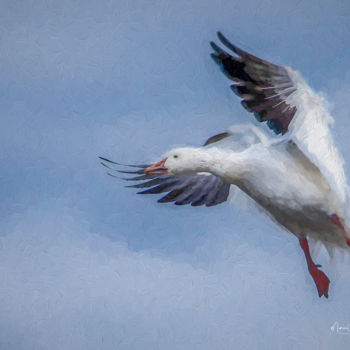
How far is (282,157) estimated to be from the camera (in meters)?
1.93

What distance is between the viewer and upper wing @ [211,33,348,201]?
1.89 meters

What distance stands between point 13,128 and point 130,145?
1.06 ft

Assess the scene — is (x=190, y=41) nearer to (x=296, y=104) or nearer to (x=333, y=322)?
(x=296, y=104)

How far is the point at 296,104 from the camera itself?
1.91 metres

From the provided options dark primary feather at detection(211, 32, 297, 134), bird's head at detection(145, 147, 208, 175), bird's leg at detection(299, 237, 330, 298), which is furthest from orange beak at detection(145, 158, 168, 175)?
bird's leg at detection(299, 237, 330, 298)

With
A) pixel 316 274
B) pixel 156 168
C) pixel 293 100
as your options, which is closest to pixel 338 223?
pixel 316 274

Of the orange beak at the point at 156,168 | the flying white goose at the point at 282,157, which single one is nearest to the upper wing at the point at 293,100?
the flying white goose at the point at 282,157

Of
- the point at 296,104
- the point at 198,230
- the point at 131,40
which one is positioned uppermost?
the point at 131,40

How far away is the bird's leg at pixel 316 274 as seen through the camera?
189 centimetres

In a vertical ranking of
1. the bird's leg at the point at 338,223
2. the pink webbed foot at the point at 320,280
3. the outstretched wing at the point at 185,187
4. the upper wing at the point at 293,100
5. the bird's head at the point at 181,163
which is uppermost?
the upper wing at the point at 293,100

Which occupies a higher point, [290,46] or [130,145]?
[290,46]

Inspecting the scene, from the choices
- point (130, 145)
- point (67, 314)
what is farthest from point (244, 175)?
point (67, 314)

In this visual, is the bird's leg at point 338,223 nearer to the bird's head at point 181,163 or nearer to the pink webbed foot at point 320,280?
the pink webbed foot at point 320,280

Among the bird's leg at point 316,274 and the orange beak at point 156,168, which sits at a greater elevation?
the orange beak at point 156,168
